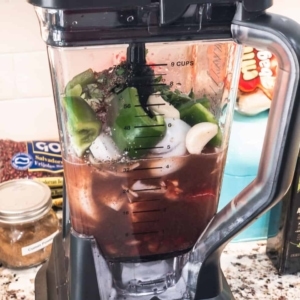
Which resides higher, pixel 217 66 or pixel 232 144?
pixel 217 66

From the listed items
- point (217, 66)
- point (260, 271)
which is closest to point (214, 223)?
point (217, 66)

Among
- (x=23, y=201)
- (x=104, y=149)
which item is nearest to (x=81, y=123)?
(x=104, y=149)

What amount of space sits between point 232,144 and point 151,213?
1.00ft

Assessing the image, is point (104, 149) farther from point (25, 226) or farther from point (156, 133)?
point (25, 226)

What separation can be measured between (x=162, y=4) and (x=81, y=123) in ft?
0.48

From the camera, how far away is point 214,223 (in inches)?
24.8

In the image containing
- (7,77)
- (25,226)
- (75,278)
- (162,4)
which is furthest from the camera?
(7,77)

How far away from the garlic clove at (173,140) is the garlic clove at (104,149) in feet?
0.14

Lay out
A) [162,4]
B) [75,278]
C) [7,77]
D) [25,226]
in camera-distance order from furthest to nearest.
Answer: [7,77] < [25,226] < [75,278] < [162,4]

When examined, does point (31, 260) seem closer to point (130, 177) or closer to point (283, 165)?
point (130, 177)

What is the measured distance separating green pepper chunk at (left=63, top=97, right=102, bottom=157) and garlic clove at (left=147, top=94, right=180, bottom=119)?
0.06 meters

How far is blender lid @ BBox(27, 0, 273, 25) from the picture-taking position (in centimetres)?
50

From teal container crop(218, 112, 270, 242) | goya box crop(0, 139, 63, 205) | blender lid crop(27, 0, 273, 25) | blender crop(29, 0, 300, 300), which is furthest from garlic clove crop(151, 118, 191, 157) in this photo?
goya box crop(0, 139, 63, 205)

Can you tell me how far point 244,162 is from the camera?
0.87 metres
